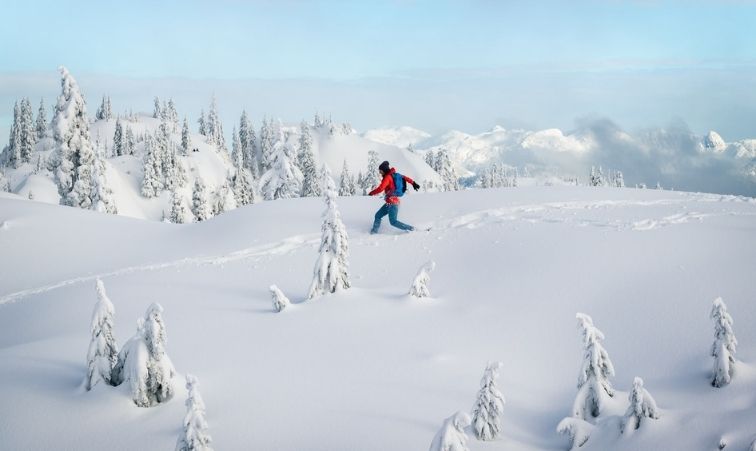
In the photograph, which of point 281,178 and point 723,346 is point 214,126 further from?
point 723,346

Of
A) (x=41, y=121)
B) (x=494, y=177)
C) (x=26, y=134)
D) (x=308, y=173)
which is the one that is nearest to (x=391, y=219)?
(x=308, y=173)

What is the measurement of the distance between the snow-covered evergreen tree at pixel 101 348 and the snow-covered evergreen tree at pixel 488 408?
4782 mm

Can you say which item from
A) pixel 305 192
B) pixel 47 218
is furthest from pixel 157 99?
pixel 47 218

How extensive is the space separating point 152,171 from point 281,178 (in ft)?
176

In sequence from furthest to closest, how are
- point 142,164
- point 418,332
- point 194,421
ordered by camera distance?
point 142,164 < point 418,332 < point 194,421

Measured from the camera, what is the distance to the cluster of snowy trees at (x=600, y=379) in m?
5.29

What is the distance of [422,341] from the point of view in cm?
802

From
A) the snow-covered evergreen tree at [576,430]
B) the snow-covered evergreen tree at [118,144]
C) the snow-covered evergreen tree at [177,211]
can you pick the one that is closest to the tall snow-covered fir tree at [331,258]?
the snow-covered evergreen tree at [576,430]

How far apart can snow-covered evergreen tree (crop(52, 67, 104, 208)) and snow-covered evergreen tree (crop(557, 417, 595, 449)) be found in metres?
44.7

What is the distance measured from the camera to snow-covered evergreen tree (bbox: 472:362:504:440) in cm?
527

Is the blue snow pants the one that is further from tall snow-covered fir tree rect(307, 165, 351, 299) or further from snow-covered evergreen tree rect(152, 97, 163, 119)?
snow-covered evergreen tree rect(152, 97, 163, 119)

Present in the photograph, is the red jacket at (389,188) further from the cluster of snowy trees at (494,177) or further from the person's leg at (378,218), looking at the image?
the cluster of snowy trees at (494,177)

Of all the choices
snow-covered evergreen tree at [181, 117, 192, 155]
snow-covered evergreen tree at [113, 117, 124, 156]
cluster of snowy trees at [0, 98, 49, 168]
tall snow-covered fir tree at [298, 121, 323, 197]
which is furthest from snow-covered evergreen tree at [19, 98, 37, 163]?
tall snow-covered fir tree at [298, 121, 323, 197]

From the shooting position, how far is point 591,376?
18.9 ft
